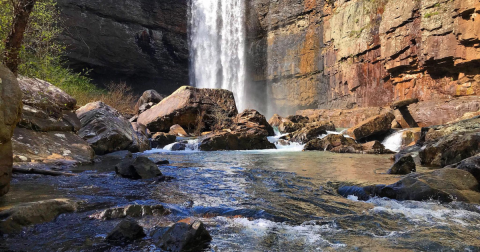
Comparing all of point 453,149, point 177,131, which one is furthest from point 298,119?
point 453,149

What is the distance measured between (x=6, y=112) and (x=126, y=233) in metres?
1.74

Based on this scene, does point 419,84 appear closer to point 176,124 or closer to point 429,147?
point 429,147

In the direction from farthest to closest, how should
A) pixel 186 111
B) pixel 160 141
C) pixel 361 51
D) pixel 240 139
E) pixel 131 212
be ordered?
pixel 361 51, pixel 186 111, pixel 240 139, pixel 160 141, pixel 131 212

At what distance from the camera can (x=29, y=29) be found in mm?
6297

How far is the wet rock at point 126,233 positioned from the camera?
2.67m

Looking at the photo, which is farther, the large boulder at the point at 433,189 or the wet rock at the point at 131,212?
the large boulder at the point at 433,189

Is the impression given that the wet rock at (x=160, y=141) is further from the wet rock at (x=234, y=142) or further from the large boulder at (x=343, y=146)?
the large boulder at (x=343, y=146)

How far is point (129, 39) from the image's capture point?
2812 centimetres

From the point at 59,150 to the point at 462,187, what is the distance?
7.40m

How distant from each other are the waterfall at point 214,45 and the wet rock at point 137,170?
79.3 feet

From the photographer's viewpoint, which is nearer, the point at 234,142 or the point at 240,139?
the point at 234,142

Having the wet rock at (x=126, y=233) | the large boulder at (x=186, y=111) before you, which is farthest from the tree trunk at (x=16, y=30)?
the large boulder at (x=186, y=111)

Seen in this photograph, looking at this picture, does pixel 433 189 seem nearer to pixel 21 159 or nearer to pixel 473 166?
pixel 473 166

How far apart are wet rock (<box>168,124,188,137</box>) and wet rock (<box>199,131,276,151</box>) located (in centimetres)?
275
